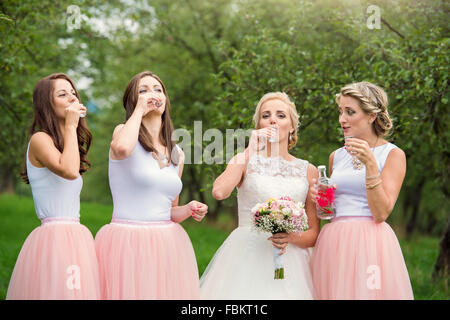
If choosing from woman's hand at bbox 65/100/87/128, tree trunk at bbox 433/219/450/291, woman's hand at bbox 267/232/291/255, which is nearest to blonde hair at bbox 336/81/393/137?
woman's hand at bbox 267/232/291/255

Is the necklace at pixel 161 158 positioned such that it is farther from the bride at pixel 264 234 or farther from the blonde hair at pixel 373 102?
the blonde hair at pixel 373 102

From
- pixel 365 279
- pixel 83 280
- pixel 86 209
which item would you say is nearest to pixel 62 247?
pixel 83 280

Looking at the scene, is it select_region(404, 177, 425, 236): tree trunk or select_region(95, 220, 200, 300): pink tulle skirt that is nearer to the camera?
select_region(95, 220, 200, 300): pink tulle skirt

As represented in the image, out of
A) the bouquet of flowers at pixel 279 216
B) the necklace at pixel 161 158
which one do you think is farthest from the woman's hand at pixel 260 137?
the necklace at pixel 161 158

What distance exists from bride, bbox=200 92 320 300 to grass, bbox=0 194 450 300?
15.7 feet

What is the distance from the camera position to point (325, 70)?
8.70 meters

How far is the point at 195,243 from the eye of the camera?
1377cm

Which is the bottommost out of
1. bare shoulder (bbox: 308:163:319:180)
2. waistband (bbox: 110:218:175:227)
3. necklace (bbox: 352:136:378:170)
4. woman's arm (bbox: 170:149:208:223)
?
waistband (bbox: 110:218:175:227)

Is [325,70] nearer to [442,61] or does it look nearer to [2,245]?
[442,61]

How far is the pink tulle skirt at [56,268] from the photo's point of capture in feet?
13.6

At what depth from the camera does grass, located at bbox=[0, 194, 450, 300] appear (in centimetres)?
969

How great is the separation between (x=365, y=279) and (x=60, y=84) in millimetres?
3251

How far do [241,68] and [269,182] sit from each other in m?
4.16

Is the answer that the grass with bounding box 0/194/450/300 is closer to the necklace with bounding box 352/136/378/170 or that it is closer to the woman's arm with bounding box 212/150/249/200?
the woman's arm with bounding box 212/150/249/200
